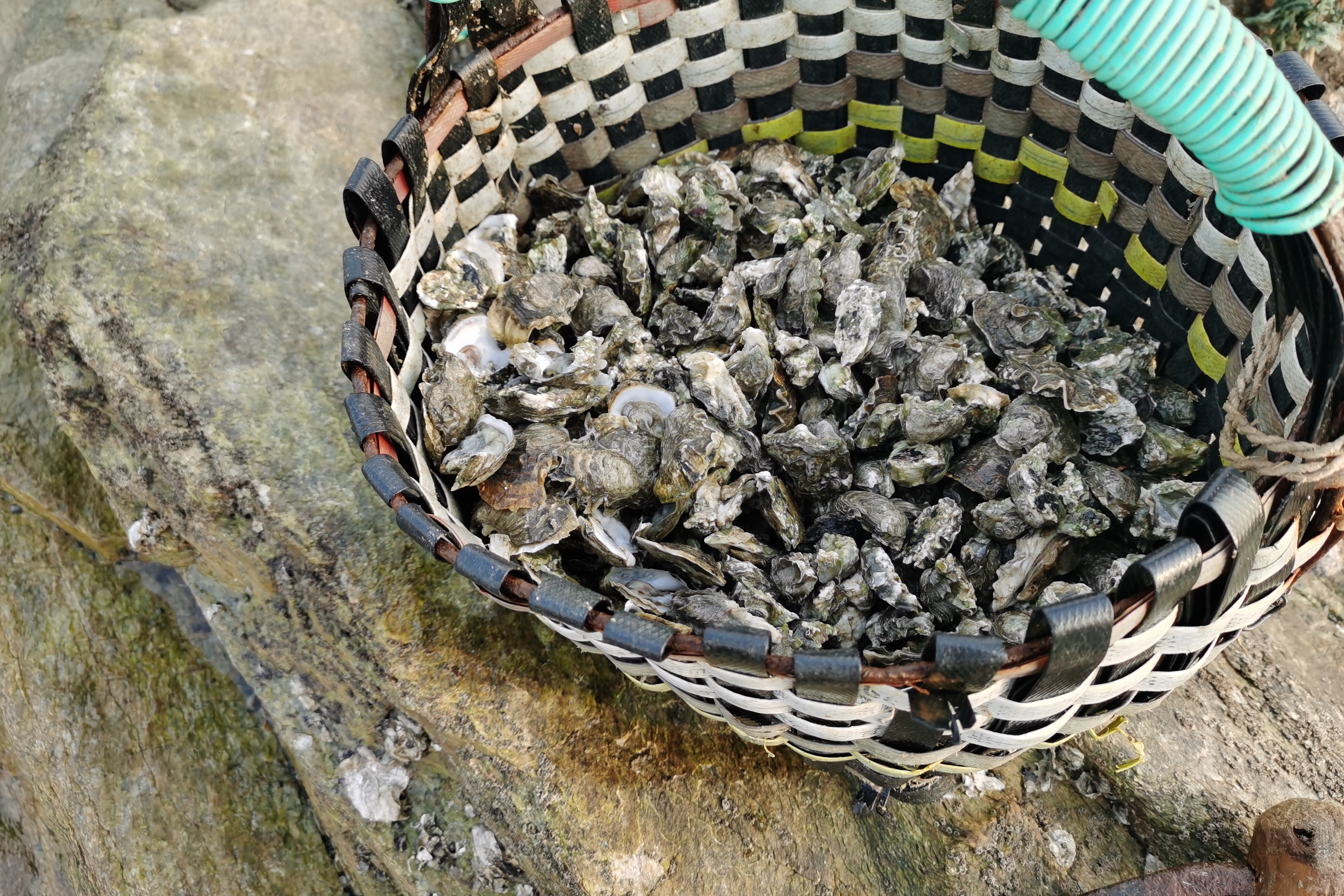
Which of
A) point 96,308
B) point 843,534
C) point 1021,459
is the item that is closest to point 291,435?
point 96,308

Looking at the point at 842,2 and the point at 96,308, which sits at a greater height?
the point at 842,2

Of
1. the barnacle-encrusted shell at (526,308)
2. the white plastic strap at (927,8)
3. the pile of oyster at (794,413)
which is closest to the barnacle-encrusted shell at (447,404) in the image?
the pile of oyster at (794,413)

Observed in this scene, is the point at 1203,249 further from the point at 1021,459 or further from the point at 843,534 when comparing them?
the point at 843,534

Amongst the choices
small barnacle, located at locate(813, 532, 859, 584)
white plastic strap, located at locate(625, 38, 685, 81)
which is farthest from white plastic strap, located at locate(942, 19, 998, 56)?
small barnacle, located at locate(813, 532, 859, 584)

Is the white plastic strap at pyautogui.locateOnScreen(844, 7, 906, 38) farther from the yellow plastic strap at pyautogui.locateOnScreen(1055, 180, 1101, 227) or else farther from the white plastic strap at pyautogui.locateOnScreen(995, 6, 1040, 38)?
the yellow plastic strap at pyautogui.locateOnScreen(1055, 180, 1101, 227)

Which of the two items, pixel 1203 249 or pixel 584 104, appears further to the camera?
pixel 584 104

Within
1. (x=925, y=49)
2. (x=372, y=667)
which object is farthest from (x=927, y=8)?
(x=372, y=667)
